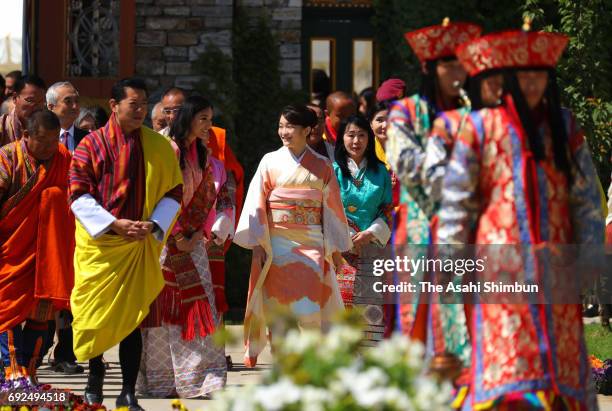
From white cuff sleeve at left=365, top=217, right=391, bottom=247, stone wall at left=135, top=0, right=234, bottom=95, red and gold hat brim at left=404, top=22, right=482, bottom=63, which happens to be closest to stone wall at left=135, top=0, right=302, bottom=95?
stone wall at left=135, top=0, right=234, bottom=95

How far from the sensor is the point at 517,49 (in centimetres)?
559

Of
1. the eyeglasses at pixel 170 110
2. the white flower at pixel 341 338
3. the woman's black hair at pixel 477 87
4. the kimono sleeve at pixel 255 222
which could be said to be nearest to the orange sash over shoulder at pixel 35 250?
the kimono sleeve at pixel 255 222

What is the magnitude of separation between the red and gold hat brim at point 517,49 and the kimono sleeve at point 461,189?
264 millimetres

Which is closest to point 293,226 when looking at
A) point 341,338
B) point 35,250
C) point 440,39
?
point 35,250

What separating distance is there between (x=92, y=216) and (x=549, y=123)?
295 centimetres

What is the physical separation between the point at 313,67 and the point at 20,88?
7.74 metres

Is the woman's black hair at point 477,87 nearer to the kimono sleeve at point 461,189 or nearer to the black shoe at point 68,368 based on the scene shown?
the kimono sleeve at point 461,189

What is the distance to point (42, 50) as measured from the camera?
1470cm

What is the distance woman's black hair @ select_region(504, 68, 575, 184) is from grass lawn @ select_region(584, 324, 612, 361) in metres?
4.79

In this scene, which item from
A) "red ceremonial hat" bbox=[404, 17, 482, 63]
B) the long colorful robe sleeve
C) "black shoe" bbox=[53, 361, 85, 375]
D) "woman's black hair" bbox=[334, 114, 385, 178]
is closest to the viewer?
the long colorful robe sleeve

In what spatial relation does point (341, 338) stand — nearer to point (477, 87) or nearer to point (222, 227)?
point (477, 87)

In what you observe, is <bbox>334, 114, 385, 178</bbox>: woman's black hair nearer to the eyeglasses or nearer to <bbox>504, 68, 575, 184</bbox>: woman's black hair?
the eyeglasses

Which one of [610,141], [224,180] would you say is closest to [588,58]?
[610,141]

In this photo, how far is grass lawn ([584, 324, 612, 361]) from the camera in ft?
34.8
